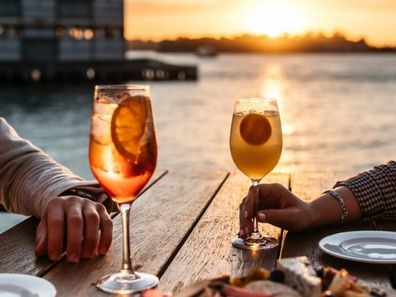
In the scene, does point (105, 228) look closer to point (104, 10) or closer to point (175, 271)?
point (175, 271)

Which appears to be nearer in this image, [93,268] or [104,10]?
[93,268]

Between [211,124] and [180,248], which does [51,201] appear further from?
[211,124]

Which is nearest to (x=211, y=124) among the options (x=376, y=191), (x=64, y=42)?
(x=64, y=42)

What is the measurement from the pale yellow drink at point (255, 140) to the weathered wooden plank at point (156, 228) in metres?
0.23

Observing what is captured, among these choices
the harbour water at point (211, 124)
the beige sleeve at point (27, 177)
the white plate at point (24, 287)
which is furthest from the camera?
the harbour water at point (211, 124)

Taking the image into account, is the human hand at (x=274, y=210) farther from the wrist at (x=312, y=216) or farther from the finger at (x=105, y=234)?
the finger at (x=105, y=234)

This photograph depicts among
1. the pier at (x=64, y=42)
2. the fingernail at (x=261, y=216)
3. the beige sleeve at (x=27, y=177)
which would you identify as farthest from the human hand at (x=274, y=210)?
the pier at (x=64, y=42)

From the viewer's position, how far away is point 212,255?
1.64 m

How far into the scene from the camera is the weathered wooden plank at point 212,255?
4.90 ft

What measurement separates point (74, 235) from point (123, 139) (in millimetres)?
338


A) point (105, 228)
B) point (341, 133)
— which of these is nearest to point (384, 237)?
point (105, 228)

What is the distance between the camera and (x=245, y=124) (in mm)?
1808

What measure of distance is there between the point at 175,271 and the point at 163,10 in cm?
8235

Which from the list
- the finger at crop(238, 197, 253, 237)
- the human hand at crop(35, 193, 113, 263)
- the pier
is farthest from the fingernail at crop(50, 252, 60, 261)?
the pier
